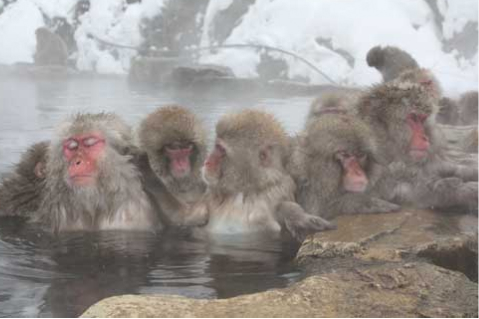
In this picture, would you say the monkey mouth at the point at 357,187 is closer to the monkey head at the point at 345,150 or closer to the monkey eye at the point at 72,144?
the monkey head at the point at 345,150

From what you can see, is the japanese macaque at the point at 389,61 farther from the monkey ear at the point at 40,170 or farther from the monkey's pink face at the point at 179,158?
the monkey ear at the point at 40,170

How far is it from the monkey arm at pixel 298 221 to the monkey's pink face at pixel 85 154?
92 cm

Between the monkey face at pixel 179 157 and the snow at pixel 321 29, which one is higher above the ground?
the snow at pixel 321 29

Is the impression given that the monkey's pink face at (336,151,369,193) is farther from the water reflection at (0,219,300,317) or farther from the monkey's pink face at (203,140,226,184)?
the monkey's pink face at (203,140,226,184)

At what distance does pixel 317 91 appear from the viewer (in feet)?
30.9

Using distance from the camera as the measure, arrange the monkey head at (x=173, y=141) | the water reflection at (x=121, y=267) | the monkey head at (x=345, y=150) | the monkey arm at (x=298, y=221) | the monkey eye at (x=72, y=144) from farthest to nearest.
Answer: the monkey head at (x=173, y=141), the monkey eye at (x=72, y=144), the monkey head at (x=345, y=150), the monkey arm at (x=298, y=221), the water reflection at (x=121, y=267)

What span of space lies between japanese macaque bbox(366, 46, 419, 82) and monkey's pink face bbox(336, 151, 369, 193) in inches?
112

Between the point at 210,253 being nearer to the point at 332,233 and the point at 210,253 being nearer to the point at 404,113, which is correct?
the point at 332,233

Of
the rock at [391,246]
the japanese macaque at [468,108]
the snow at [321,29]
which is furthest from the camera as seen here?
the snow at [321,29]

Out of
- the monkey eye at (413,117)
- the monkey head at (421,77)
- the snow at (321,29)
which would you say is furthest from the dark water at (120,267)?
the snow at (321,29)

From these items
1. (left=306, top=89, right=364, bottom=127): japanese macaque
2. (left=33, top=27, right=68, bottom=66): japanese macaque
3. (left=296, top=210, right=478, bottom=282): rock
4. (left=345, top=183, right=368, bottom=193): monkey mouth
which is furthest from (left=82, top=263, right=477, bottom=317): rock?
(left=33, top=27, right=68, bottom=66): japanese macaque

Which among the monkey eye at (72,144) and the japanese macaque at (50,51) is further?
the japanese macaque at (50,51)

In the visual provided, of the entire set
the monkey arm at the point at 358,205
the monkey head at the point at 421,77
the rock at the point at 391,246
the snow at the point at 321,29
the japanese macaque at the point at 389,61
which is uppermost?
the snow at the point at 321,29

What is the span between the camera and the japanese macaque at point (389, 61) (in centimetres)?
656
